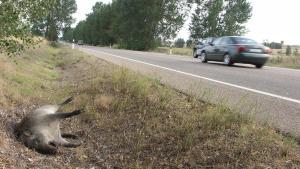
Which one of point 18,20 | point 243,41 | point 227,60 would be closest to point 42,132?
point 18,20

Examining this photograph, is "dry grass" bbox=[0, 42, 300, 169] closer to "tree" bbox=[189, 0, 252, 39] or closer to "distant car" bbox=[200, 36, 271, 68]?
"distant car" bbox=[200, 36, 271, 68]

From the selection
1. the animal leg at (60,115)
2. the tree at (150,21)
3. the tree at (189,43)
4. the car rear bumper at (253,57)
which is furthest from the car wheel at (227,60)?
the tree at (189,43)

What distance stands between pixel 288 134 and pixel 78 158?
9.73 ft

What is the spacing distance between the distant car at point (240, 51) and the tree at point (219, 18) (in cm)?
3886

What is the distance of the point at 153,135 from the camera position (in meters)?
6.70

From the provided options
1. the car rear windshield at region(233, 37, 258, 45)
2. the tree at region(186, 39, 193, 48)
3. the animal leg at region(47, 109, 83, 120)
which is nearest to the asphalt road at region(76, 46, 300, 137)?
the animal leg at region(47, 109, 83, 120)

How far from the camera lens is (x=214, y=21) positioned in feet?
190

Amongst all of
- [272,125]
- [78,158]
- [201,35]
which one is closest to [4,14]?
[78,158]

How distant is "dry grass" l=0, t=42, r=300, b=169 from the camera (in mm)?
5285

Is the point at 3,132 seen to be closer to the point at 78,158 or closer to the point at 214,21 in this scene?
the point at 78,158

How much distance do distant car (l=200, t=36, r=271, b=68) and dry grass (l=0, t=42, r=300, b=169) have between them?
8710mm

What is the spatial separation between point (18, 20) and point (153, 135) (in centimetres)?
356

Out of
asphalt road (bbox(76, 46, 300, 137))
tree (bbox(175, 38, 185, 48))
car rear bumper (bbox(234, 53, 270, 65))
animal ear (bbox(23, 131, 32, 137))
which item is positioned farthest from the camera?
tree (bbox(175, 38, 185, 48))

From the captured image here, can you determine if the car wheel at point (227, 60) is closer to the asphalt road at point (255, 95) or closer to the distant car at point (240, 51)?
the distant car at point (240, 51)
